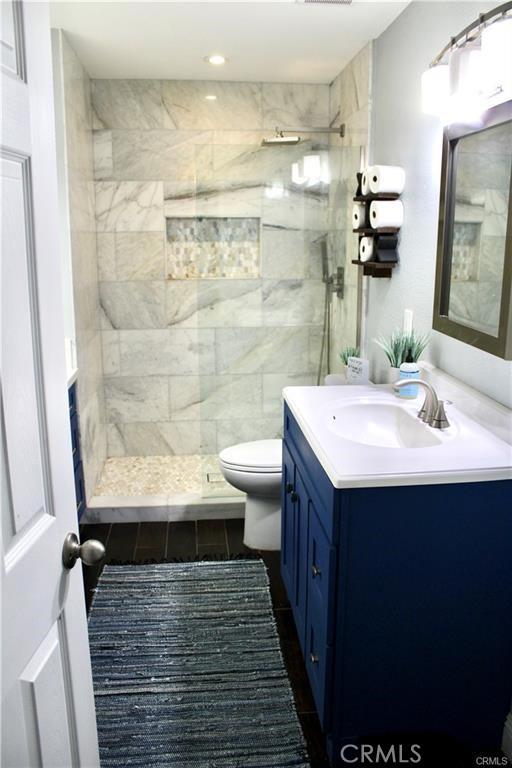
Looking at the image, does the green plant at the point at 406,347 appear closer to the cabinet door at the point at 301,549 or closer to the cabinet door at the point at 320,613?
the cabinet door at the point at 301,549

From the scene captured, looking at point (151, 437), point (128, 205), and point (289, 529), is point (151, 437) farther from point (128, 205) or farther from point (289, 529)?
point (289, 529)

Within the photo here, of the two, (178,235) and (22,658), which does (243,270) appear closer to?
(178,235)

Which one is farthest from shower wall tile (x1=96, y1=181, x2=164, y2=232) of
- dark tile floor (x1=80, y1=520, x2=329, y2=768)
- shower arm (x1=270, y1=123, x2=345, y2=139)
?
dark tile floor (x1=80, y1=520, x2=329, y2=768)

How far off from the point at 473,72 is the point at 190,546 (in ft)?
7.72

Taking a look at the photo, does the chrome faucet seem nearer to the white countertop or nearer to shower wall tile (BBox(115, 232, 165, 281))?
the white countertop

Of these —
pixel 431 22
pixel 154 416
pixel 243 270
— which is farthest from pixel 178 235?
pixel 431 22

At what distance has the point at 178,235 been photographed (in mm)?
4258

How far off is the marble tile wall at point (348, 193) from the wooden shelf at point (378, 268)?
0.25m

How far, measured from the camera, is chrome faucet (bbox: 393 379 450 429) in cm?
206

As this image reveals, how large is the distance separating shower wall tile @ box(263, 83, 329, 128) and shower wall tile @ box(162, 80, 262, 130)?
62 millimetres

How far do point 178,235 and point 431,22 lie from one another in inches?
84.1

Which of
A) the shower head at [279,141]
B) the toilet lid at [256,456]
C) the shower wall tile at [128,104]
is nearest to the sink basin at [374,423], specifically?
the toilet lid at [256,456]

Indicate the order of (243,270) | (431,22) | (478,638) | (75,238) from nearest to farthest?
(478,638), (431,22), (75,238), (243,270)

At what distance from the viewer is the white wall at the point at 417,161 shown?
222 centimetres
